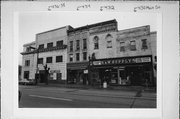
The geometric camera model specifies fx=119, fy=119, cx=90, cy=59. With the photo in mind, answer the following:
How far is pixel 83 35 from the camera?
18.1ft

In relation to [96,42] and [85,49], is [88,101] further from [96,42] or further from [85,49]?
[85,49]

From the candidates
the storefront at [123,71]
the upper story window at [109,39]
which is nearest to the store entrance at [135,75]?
the storefront at [123,71]

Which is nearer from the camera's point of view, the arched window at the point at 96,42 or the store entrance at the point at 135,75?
the store entrance at the point at 135,75

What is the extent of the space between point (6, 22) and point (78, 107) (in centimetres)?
177

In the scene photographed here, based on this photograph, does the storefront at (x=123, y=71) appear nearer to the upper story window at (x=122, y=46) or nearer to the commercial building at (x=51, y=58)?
the upper story window at (x=122, y=46)

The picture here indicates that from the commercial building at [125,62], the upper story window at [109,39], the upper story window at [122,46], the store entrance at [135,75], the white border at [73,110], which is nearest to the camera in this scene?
the white border at [73,110]

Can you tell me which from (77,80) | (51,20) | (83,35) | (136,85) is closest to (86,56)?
(83,35)

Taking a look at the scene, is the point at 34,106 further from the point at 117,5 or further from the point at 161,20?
the point at 161,20

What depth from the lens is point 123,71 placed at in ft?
14.7

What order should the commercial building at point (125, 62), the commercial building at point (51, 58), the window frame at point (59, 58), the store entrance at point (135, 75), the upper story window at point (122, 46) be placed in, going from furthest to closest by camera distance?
the window frame at point (59, 58) < the upper story window at point (122, 46) < the commercial building at point (51, 58) < the commercial building at point (125, 62) < the store entrance at point (135, 75)

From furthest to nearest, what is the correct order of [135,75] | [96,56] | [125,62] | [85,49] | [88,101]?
1. [85,49]
2. [96,56]
3. [125,62]
4. [135,75]
5. [88,101]

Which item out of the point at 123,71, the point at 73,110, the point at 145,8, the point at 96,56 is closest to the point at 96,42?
the point at 96,56

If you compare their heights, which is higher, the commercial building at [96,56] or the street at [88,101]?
the commercial building at [96,56]

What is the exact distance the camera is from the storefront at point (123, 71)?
388cm
